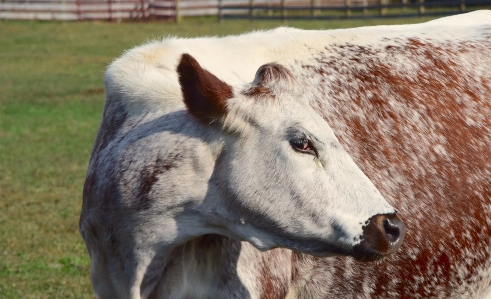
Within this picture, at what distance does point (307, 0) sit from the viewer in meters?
39.2

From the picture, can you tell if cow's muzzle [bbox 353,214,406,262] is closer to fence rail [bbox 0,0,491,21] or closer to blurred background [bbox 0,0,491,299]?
blurred background [bbox 0,0,491,299]

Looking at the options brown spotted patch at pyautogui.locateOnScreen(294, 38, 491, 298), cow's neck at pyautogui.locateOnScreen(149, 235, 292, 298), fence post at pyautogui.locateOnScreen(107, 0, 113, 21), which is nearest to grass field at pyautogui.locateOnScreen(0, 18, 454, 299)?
cow's neck at pyautogui.locateOnScreen(149, 235, 292, 298)

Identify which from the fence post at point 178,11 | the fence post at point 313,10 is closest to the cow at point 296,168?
the fence post at point 313,10

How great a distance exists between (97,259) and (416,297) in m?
1.58

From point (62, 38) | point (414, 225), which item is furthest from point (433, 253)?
point (62, 38)

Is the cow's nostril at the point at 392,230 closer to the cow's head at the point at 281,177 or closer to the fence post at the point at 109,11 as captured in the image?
the cow's head at the point at 281,177

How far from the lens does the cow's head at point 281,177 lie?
324 cm

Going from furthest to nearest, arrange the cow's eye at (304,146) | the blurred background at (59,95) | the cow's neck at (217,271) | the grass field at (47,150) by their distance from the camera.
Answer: the blurred background at (59,95)
the grass field at (47,150)
the cow's neck at (217,271)
the cow's eye at (304,146)

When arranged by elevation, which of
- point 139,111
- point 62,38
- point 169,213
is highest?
point 139,111

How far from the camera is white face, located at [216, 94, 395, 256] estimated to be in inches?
128

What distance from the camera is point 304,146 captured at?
3291 mm

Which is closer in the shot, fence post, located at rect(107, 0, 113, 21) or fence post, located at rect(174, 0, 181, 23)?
fence post, located at rect(174, 0, 181, 23)

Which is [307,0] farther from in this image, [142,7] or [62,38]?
[62,38]

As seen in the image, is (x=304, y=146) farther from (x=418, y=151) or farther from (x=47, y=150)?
(x=47, y=150)
